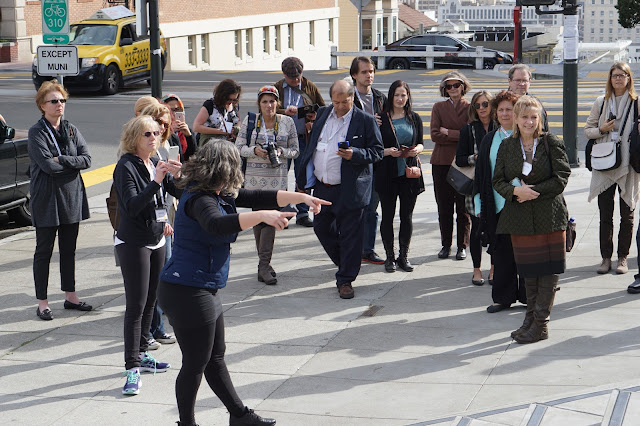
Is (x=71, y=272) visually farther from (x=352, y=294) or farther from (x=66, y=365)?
(x=352, y=294)

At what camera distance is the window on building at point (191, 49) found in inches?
1894

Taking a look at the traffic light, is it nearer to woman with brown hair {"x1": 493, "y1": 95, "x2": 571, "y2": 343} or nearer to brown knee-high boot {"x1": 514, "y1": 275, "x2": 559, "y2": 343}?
woman with brown hair {"x1": 493, "y1": 95, "x2": 571, "y2": 343}

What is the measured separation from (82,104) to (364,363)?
18.3 m

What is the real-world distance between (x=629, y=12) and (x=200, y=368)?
37872 mm

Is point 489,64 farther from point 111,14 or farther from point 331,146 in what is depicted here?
point 331,146

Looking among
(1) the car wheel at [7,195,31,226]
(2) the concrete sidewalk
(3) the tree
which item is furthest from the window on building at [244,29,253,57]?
(2) the concrete sidewalk

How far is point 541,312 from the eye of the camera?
706 cm

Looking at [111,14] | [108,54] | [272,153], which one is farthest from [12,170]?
[111,14]

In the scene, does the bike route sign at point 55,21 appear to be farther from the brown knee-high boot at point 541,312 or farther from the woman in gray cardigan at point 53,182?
the brown knee-high boot at point 541,312

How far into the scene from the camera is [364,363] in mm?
6770

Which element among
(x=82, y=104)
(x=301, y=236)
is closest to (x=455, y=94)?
(x=301, y=236)

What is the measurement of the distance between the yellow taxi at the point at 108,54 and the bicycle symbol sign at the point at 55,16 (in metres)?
13.5

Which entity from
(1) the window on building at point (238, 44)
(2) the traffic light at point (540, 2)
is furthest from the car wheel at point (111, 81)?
(1) the window on building at point (238, 44)

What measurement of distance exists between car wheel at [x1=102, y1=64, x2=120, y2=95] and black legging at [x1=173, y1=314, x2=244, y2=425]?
21.1 m
